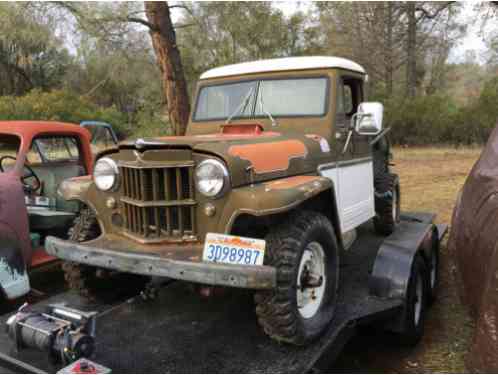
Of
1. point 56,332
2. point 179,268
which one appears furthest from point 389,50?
point 56,332

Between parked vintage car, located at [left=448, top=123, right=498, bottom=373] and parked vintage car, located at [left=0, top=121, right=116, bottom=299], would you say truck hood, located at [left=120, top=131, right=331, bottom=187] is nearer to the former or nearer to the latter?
parked vintage car, located at [left=448, top=123, right=498, bottom=373]

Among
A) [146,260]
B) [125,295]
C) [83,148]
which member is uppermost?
[83,148]

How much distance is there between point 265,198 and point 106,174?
114 cm

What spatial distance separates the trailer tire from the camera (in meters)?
3.34

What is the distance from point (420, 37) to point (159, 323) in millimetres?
21867

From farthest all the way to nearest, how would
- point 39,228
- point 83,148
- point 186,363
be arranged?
point 83,148 < point 39,228 < point 186,363

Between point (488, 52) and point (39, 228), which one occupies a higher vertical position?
point (488, 52)

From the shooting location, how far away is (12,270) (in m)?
3.79

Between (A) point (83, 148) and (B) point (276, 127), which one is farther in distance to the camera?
(A) point (83, 148)

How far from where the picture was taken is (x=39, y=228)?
481cm

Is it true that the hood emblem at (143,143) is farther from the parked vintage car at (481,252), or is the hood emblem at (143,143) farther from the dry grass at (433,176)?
the dry grass at (433,176)

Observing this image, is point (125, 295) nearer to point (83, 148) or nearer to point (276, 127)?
point (276, 127)

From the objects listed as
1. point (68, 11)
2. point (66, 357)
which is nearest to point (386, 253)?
point (66, 357)

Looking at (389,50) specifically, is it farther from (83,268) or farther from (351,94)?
(83,268)
